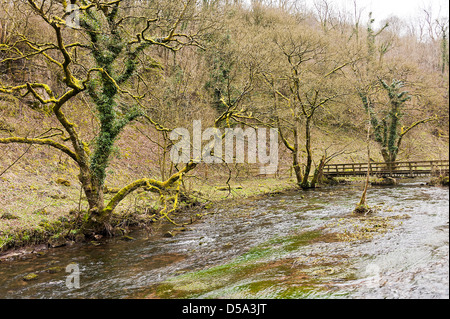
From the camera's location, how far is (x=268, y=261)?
718cm

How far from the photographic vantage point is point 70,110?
64.4 feet

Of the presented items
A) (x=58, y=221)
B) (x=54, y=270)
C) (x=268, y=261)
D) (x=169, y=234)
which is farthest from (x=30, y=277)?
(x=268, y=261)

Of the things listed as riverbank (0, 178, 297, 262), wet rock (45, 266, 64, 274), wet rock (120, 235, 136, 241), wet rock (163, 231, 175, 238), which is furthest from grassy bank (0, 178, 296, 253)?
wet rock (45, 266, 64, 274)

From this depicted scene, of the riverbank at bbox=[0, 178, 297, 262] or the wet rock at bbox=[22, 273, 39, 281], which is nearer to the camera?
the wet rock at bbox=[22, 273, 39, 281]

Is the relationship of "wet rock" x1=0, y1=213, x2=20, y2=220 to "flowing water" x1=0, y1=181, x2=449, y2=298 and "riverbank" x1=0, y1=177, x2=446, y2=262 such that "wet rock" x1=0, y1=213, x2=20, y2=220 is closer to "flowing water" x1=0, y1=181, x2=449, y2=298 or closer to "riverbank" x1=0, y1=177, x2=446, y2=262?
"riverbank" x1=0, y1=177, x2=446, y2=262

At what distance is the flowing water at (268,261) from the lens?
5141mm

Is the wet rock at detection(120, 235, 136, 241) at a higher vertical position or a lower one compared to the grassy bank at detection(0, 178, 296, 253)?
lower

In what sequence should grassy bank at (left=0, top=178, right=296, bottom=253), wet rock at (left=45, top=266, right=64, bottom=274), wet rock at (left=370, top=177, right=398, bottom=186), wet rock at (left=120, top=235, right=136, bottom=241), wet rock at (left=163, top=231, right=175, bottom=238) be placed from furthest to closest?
wet rock at (left=370, top=177, right=398, bottom=186), wet rock at (left=163, top=231, right=175, bottom=238), wet rock at (left=120, top=235, right=136, bottom=241), grassy bank at (left=0, top=178, right=296, bottom=253), wet rock at (left=45, top=266, right=64, bottom=274)

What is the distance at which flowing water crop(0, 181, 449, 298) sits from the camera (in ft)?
16.9

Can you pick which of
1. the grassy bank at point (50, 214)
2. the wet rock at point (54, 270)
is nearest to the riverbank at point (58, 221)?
the grassy bank at point (50, 214)

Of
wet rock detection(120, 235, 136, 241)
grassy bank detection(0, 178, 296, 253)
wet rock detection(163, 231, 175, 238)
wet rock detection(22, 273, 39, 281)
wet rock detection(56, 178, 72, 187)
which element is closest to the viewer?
wet rock detection(22, 273, 39, 281)

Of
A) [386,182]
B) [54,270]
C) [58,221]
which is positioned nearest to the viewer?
[54,270]

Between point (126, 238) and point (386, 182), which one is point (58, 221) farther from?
point (386, 182)
